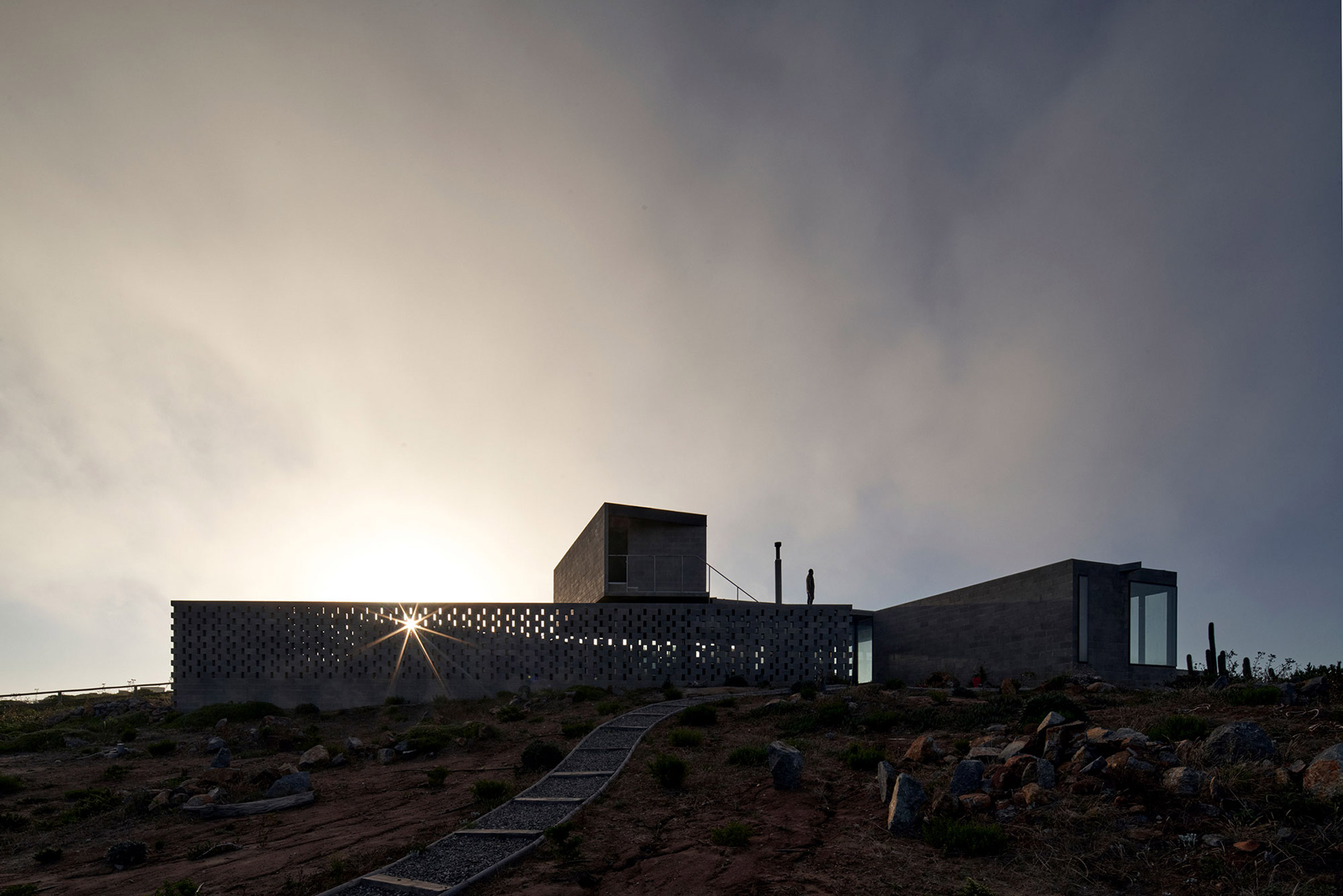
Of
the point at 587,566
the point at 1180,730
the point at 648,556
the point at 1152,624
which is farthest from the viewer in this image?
the point at 587,566

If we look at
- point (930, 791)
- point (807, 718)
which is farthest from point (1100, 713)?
point (807, 718)

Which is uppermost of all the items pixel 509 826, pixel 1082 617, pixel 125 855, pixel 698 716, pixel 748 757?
pixel 1082 617

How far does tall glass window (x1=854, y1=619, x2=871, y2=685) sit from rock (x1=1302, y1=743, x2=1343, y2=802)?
24414 mm

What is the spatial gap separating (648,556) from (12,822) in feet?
61.5

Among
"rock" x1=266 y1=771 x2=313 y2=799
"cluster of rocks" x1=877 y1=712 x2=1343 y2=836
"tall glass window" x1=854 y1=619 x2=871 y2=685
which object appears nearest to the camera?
"cluster of rocks" x1=877 y1=712 x2=1343 y2=836

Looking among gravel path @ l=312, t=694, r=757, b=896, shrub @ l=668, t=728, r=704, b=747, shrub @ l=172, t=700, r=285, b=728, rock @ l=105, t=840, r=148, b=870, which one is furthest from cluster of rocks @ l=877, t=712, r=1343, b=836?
shrub @ l=172, t=700, r=285, b=728

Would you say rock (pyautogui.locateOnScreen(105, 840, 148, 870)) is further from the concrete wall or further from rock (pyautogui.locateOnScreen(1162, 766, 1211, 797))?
the concrete wall

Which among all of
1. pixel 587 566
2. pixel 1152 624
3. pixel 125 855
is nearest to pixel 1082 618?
pixel 1152 624

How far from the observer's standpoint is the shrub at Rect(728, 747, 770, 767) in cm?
1142

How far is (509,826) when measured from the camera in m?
8.84

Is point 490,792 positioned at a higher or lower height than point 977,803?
lower

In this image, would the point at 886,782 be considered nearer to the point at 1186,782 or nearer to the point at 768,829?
the point at 768,829

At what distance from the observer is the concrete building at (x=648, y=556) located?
27.7 metres

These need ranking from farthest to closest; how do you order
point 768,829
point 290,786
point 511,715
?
point 511,715 → point 290,786 → point 768,829
